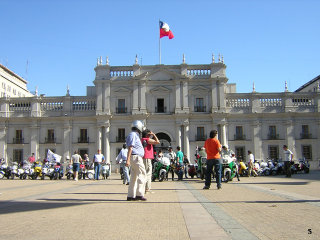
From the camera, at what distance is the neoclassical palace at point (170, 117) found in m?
37.2

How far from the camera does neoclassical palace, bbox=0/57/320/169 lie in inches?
1465

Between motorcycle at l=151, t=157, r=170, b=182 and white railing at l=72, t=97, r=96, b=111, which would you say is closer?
motorcycle at l=151, t=157, r=170, b=182

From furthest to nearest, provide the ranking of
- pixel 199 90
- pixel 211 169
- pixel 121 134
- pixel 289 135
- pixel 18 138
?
pixel 18 138, pixel 199 90, pixel 121 134, pixel 289 135, pixel 211 169

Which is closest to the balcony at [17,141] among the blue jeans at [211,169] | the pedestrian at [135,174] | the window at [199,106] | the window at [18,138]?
the window at [18,138]

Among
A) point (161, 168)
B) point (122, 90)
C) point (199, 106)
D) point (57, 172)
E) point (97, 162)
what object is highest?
point (122, 90)

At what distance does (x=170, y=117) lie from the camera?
37438mm

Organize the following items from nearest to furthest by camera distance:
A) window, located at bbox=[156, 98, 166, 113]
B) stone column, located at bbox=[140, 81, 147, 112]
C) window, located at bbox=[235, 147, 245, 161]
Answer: window, located at bbox=[235, 147, 245, 161], stone column, located at bbox=[140, 81, 147, 112], window, located at bbox=[156, 98, 166, 113]

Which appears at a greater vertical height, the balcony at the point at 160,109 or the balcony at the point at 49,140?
the balcony at the point at 160,109

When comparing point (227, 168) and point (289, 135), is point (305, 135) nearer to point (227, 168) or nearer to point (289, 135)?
point (289, 135)

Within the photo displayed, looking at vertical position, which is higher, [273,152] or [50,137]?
[50,137]

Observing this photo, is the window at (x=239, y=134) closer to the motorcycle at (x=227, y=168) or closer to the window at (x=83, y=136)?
the window at (x=83, y=136)

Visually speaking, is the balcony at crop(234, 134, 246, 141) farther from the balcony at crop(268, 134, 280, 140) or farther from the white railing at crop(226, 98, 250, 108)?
the white railing at crop(226, 98, 250, 108)

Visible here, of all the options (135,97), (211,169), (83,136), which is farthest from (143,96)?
(211,169)

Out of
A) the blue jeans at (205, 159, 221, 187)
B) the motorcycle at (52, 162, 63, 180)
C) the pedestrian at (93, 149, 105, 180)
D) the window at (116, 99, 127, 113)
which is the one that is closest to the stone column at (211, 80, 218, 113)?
the window at (116, 99, 127, 113)
